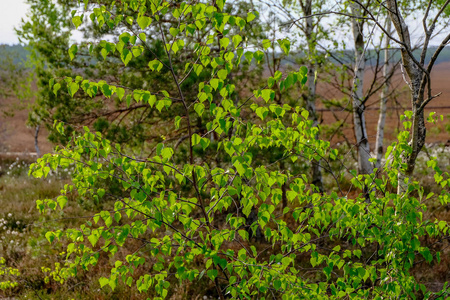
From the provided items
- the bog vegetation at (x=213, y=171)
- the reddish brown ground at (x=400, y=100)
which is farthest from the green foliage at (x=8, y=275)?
the reddish brown ground at (x=400, y=100)

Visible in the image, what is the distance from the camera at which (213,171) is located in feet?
10.7

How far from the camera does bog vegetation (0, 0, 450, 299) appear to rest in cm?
305

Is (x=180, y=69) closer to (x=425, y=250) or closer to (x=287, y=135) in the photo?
(x=287, y=135)

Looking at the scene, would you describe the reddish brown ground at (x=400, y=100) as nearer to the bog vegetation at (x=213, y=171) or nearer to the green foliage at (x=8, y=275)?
the bog vegetation at (x=213, y=171)

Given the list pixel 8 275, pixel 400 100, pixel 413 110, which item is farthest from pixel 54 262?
pixel 400 100

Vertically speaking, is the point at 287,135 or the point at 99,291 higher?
the point at 287,135

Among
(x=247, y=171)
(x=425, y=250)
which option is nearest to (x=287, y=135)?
(x=247, y=171)

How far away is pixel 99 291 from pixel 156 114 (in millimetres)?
4208

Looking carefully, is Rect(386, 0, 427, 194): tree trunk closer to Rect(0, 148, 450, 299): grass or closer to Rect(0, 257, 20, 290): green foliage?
Rect(0, 148, 450, 299): grass

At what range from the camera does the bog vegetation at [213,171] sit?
A: 3055mm

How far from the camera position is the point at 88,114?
876 centimetres

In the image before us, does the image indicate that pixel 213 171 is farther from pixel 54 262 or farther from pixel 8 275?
pixel 54 262

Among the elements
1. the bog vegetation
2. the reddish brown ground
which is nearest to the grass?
the bog vegetation

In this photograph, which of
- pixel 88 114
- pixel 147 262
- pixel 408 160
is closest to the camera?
pixel 408 160
